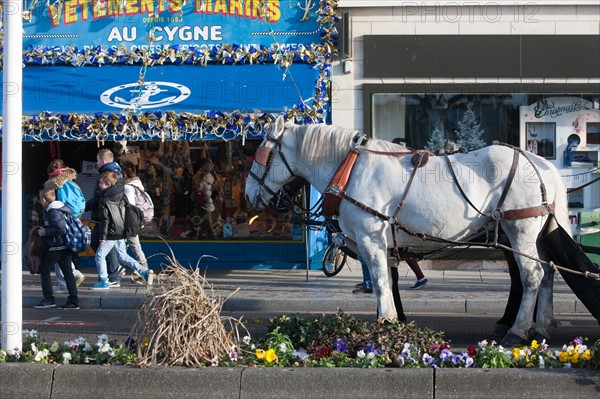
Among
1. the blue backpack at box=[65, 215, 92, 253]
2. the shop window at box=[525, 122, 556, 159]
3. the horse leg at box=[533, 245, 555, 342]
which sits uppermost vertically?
the shop window at box=[525, 122, 556, 159]

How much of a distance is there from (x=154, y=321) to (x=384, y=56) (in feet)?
30.4

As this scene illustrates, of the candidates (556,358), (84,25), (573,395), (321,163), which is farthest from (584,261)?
(84,25)

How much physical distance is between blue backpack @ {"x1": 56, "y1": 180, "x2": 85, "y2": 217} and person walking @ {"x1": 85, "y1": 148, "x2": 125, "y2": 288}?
0.39 meters

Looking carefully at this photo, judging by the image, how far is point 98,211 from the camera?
12.5m

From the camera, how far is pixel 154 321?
612 centimetres

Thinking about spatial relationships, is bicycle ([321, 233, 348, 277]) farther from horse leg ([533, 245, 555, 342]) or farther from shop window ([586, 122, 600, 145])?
horse leg ([533, 245, 555, 342])

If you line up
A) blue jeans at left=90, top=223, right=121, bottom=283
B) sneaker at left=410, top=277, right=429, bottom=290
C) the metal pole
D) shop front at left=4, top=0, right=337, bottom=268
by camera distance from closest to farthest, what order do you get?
the metal pole → sneaker at left=410, top=277, right=429, bottom=290 → blue jeans at left=90, top=223, right=121, bottom=283 → shop front at left=4, top=0, right=337, bottom=268

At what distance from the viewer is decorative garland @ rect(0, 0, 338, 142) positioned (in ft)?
44.1

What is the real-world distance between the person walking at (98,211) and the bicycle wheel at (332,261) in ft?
10.8

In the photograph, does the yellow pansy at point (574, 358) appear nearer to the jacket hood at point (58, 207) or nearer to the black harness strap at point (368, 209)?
the black harness strap at point (368, 209)

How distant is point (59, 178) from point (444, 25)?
6.99 metres

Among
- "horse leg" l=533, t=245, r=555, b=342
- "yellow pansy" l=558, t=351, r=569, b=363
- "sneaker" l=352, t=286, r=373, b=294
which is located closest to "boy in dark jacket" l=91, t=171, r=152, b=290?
"sneaker" l=352, t=286, r=373, b=294

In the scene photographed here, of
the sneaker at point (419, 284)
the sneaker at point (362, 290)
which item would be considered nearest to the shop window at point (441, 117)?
the sneaker at point (419, 284)

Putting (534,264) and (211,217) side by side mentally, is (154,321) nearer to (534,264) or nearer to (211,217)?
(534,264)
